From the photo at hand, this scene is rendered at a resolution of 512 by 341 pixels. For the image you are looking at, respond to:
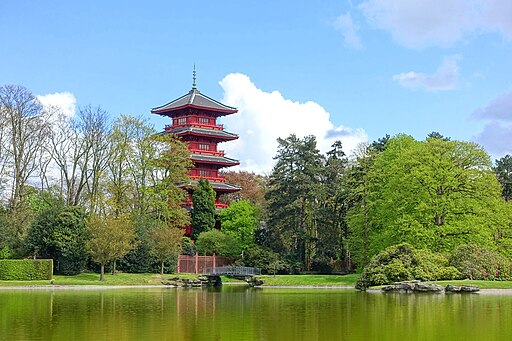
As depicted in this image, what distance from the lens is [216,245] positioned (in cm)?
5519

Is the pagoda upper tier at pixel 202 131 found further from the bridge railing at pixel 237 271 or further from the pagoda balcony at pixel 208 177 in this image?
the bridge railing at pixel 237 271

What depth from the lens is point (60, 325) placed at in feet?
60.6

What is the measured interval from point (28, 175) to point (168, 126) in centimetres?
1989

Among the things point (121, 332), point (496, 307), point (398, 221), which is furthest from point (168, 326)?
point (398, 221)

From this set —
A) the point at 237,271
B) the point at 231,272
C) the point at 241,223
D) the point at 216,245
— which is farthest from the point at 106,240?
the point at 241,223

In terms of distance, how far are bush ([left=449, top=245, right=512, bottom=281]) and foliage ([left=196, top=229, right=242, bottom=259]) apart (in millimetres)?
21320

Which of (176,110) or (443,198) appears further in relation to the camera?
(176,110)

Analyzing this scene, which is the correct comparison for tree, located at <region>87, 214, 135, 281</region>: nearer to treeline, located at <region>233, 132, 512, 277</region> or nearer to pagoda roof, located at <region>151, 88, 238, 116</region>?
treeline, located at <region>233, 132, 512, 277</region>

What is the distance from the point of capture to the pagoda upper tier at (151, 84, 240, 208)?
65.2 meters

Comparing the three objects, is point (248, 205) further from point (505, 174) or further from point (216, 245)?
point (505, 174)

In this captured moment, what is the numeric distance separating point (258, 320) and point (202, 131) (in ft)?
154

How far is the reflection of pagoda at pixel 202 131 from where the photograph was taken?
214ft

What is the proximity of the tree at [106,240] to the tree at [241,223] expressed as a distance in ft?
44.4

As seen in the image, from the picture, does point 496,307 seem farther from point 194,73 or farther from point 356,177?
point 194,73
